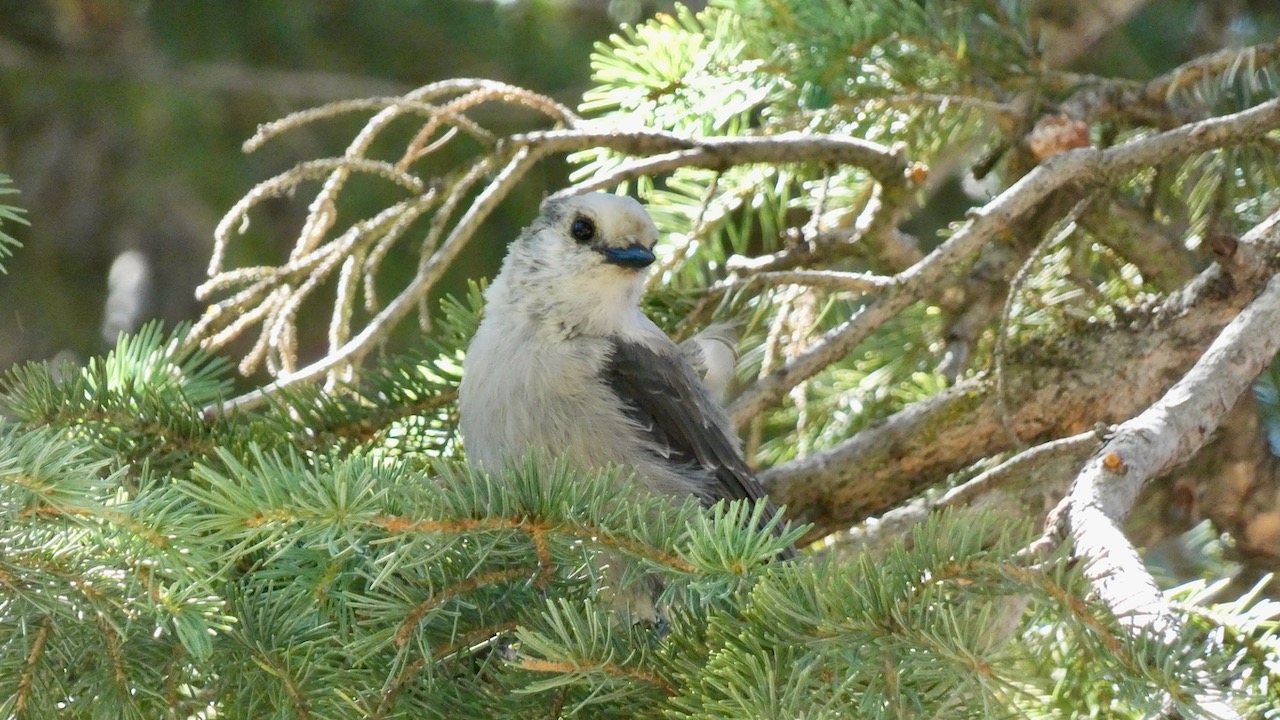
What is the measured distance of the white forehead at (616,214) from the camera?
313cm

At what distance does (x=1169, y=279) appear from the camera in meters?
3.29

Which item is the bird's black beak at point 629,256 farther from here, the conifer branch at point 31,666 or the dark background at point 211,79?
the dark background at point 211,79

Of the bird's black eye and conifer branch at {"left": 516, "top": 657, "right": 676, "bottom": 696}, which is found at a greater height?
the bird's black eye

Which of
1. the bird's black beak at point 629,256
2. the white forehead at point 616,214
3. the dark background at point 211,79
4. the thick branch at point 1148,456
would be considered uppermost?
the thick branch at point 1148,456

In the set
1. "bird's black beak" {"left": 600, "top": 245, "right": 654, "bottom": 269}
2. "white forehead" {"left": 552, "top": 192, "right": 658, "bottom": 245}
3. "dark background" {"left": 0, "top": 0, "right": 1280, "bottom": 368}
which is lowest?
"dark background" {"left": 0, "top": 0, "right": 1280, "bottom": 368}

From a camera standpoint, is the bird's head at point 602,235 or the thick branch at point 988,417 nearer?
the thick branch at point 988,417

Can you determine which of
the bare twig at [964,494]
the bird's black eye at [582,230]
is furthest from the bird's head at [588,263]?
the bare twig at [964,494]

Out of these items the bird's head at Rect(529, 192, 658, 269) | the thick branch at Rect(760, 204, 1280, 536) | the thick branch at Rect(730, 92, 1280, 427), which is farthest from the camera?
the bird's head at Rect(529, 192, 658, 269)

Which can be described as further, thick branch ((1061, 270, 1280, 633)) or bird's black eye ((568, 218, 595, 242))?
bird's black eye ((568, 218, 595, 242))

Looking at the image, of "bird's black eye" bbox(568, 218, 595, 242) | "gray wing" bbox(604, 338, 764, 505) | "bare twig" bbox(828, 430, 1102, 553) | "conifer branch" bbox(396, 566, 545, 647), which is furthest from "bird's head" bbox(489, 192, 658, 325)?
"conifer branch" bbox(396, 566, 545, 647)

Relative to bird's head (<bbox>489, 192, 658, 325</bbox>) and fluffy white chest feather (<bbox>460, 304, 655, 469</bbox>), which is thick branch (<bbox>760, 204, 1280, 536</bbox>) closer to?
fluffy white chest feather (<bbox>460, 304, 655, 469</bbox>)

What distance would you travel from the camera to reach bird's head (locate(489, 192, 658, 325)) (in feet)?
10.3

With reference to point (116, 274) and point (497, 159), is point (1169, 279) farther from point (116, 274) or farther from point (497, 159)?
point (116, 274)

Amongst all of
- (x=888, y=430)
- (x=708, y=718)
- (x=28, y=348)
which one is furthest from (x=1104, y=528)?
(x=28, y=348)
